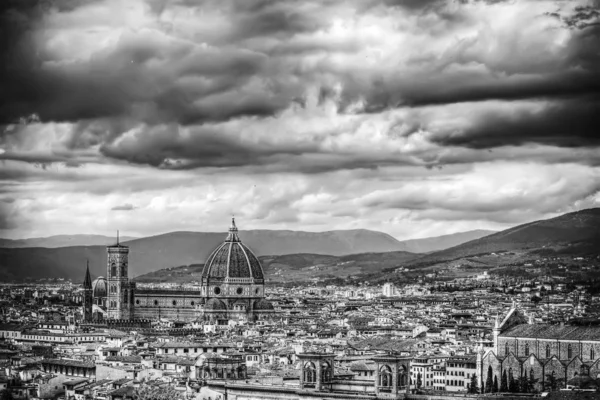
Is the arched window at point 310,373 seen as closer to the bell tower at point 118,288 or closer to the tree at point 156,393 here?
the tree at point 156,393

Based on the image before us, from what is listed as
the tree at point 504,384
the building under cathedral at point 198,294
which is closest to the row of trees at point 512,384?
the tree at point 504,384

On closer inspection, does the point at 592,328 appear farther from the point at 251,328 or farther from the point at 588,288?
the point at 588,288

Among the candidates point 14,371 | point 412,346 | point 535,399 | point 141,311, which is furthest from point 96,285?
point 535,399

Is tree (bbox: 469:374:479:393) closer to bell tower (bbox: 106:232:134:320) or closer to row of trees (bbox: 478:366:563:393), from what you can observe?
row of trees (bbox: 478:366:563:393)

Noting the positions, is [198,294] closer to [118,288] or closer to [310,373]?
[118,288]

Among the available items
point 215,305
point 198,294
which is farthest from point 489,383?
point 198,294

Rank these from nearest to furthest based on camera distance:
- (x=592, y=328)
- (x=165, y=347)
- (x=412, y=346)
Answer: (x=592, y=328)
(x=165, y=347)
(x=412, y=346)

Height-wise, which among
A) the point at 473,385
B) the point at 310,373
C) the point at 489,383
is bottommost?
the point at 473,385
